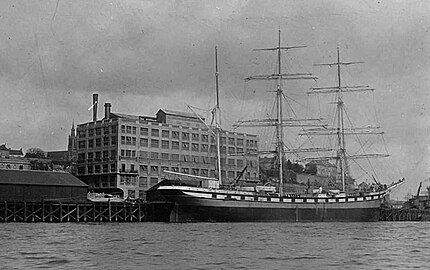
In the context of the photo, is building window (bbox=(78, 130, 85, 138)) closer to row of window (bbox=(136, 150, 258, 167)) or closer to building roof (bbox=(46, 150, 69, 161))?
row of window (bbox=(136, 150, 258, 167))

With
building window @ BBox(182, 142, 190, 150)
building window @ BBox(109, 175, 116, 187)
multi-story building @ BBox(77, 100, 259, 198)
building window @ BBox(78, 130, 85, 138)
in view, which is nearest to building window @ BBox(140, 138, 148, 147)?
multi-story building @ BBox(77, 100, 259, 198)

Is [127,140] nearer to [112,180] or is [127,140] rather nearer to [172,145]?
[112,180]

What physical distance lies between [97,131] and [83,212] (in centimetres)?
3731

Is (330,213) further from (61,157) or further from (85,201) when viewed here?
(61,157)

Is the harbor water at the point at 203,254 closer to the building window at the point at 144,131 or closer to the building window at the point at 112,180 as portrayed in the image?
the building window at the point at 112,180

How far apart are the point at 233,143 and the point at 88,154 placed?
2798 centimetres

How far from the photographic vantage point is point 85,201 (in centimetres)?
8525

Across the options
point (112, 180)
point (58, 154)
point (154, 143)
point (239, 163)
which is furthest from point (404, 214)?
point (58, 154)

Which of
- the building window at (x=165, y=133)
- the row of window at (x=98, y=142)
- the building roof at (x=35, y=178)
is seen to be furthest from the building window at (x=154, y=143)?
the building roof at (x=35, y=178)

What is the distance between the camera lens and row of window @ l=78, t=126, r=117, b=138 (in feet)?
376

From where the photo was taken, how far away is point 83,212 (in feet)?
273

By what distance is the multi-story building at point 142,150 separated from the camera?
4473 inches

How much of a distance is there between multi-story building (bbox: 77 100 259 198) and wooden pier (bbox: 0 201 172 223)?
25583mm

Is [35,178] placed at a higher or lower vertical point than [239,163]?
lower
